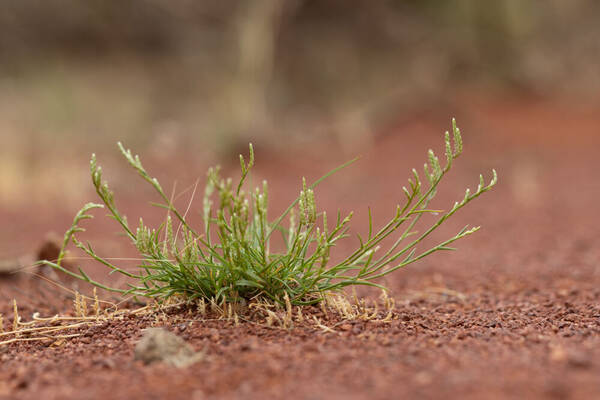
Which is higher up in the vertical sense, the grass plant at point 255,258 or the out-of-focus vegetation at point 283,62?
the out-of-focus vegetation at point 283,62

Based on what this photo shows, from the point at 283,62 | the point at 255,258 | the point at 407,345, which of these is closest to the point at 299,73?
the point at 283,62

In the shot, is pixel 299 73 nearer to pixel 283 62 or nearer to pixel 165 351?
pixel 283 62

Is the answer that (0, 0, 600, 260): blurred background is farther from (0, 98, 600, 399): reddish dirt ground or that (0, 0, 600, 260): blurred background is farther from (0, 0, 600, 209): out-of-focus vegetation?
(0, 98, 600, 399): reddish dirt ground

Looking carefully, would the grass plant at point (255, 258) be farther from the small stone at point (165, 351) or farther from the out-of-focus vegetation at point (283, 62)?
the out-of-focus vegetation at point (283, 62)

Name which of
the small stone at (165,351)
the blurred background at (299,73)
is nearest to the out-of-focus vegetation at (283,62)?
the blurred background at (299,73)

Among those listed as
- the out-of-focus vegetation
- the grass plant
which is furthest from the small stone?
the out-of-focus vegetation
